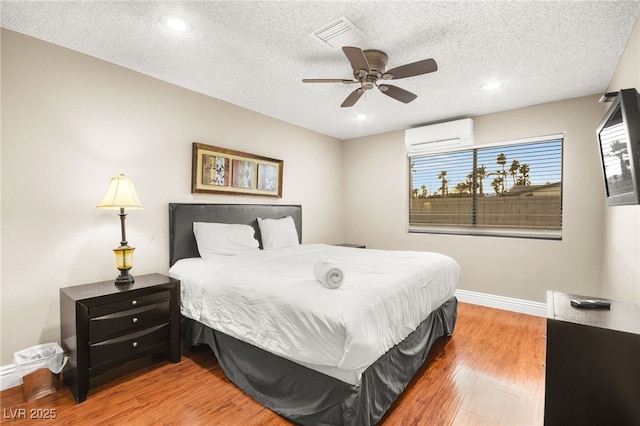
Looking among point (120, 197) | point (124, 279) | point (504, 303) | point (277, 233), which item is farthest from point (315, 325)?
point (504, 303)

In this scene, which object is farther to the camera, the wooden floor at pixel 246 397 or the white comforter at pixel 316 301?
the wooden floor at pixel 246 397

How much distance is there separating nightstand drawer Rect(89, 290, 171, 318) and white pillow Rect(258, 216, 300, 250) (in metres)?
1.45

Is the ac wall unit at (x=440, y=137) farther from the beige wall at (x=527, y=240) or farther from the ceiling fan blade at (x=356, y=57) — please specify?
the ceiling fan blade at (x=356, y=57)

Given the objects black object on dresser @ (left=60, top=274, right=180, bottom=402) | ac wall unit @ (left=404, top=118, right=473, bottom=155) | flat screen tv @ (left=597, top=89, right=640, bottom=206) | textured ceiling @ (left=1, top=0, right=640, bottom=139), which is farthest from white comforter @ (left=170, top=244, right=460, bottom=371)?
ac wall unit @ (left=404, top=118, right=473, bottom=155)

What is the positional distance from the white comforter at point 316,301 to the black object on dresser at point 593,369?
827 millimetres

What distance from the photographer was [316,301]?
5.79ft

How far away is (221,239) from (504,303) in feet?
11.9

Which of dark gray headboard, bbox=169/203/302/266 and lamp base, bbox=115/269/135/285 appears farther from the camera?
dark gray headboard, bbox=169/203/302/266

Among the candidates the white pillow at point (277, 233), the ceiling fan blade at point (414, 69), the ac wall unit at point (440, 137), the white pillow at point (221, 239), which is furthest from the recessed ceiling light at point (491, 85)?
the white pillow at point (221, 239)

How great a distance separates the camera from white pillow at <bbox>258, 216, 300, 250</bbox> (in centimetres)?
380

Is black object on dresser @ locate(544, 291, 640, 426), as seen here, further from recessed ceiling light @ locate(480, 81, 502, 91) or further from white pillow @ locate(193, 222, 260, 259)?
white pillow @ locate(193, 222, 260, 259)

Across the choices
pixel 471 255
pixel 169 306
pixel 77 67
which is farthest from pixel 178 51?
pixel 471 255

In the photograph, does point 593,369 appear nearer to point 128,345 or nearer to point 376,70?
point 376,70

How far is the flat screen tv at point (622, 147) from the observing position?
4.91ft
